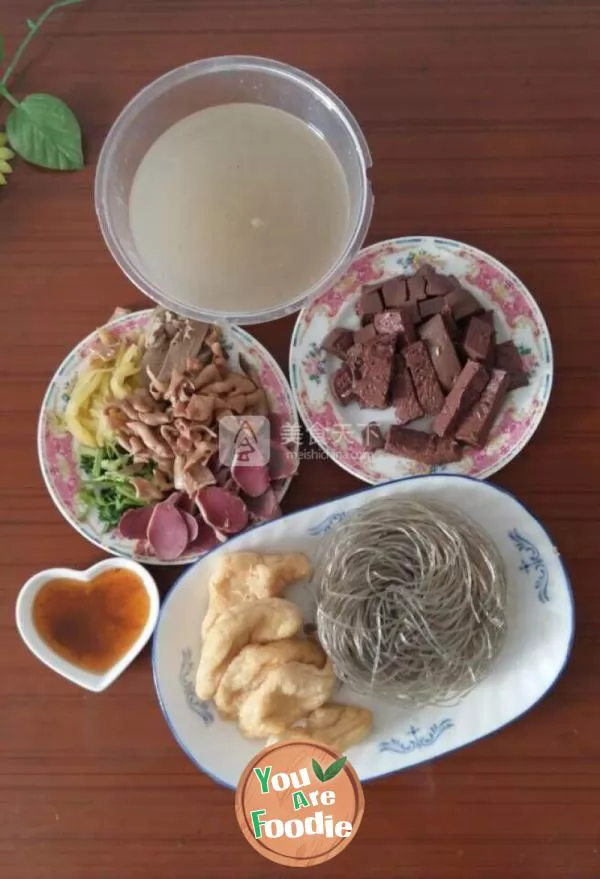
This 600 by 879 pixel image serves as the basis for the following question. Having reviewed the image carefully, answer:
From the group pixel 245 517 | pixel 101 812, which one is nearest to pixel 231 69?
pixel 245 517

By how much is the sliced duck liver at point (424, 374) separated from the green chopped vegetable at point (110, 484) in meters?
0.52

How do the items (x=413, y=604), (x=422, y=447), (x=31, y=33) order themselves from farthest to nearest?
1. (x=31, y=33)
2. (x=422, y=447)
3. (x=413, y=604)

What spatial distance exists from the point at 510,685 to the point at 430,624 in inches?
8.7

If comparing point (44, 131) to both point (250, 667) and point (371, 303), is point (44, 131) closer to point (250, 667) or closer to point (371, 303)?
point (371, 303)

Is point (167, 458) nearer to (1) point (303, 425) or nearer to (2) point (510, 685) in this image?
(1) point (303, 425)

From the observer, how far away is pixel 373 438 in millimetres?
1381

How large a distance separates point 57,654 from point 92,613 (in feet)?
0.31

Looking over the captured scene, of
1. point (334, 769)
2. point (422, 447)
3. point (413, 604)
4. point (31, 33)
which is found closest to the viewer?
point (334, 769)

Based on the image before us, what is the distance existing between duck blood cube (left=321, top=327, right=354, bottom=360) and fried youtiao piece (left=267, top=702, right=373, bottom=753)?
65 centimetres

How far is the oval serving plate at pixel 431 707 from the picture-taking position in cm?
133

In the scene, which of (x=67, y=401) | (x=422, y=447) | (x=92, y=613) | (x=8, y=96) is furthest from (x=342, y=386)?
(x=8, y=96)

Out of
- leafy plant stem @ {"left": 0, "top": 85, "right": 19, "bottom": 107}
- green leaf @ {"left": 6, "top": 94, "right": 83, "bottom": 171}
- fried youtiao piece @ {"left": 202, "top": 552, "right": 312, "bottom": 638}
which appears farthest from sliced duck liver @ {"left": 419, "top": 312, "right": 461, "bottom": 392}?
leafy plant stem @ {"left": 0, "top": 85, "right": 19, "bottom": 107}

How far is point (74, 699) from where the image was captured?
4.58 feet

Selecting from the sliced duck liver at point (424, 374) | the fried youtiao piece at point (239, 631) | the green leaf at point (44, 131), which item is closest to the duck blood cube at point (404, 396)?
the sliced duck liver at point (424, 374)
